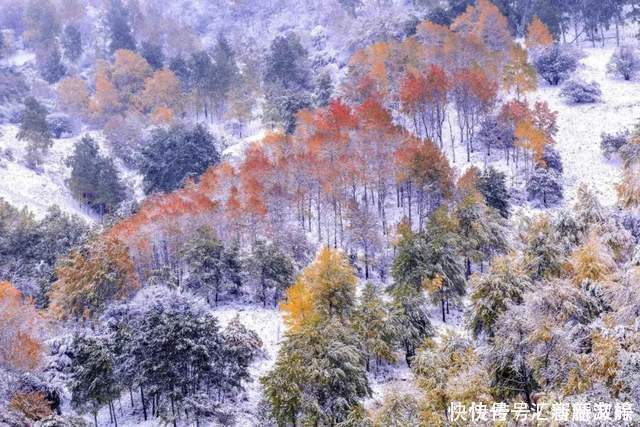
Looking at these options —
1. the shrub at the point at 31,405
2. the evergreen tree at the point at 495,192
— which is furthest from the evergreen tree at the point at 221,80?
the shrub at the point at 31,405

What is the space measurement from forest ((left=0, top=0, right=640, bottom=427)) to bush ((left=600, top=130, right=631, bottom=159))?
0.29m

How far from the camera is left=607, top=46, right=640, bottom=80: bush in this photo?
75.9m

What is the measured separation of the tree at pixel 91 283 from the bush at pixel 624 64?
74448 mm

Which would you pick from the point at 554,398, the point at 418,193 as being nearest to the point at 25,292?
the point at 418,193

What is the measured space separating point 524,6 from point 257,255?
7923 centimetres

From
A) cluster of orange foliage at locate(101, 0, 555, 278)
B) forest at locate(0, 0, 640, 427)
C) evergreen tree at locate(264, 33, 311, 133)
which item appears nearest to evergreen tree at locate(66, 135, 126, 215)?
forest at locate(0, 0, 640, 427)

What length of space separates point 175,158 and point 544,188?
4988 centimetres

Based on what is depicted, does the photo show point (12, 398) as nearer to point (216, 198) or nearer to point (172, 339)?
point (172, 339)

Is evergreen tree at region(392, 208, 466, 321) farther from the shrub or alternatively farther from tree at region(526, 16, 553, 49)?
tree at region(526, 16, 553, 49)

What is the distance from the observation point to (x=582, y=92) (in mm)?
72750

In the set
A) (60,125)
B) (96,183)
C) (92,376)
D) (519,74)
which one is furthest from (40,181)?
(519,74)

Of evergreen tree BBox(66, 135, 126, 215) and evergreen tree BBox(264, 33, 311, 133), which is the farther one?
evergreen tree BBox(264, 33, 311, 133)

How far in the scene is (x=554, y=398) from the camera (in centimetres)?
1688

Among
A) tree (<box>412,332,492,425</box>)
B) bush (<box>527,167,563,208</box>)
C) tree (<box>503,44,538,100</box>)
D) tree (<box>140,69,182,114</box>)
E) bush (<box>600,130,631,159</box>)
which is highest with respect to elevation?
tree (<box>140,69,182,114</box>)
